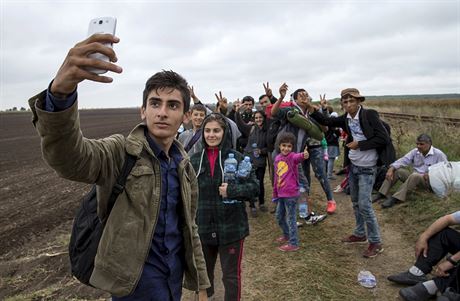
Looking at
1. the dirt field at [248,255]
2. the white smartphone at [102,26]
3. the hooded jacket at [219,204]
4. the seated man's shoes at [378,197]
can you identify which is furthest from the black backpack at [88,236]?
the seated man's shoes at [378,197]

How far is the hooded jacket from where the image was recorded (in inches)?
118

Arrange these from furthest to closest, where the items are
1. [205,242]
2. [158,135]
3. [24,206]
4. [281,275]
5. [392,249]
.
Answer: [24,206] < [392,249] < [281,275] < [205,242] < [158,135]

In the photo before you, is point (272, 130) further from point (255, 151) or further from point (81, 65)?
point (81, 65)

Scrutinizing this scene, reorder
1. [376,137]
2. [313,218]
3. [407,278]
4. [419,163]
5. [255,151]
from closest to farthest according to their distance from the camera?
1. [407,278]
2. [376,137]
3. [313,218]
4. [419,163]
5. [255,151]

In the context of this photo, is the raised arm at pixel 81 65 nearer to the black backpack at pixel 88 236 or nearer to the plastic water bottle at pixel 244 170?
the black backpack at pixel 88 236

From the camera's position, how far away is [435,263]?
12.1 ft

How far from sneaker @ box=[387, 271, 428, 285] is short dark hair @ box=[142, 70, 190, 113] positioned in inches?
132

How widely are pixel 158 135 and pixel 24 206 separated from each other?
6.51 m

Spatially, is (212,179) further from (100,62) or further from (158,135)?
(100,62)

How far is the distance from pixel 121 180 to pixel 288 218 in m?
3.46

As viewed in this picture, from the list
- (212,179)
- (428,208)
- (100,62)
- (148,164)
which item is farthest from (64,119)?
(428,208)

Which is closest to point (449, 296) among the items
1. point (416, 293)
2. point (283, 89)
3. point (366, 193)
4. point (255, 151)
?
point (416, 293)

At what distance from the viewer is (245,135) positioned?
7.37m

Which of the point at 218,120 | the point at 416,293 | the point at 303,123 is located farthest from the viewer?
the point at 303,123
